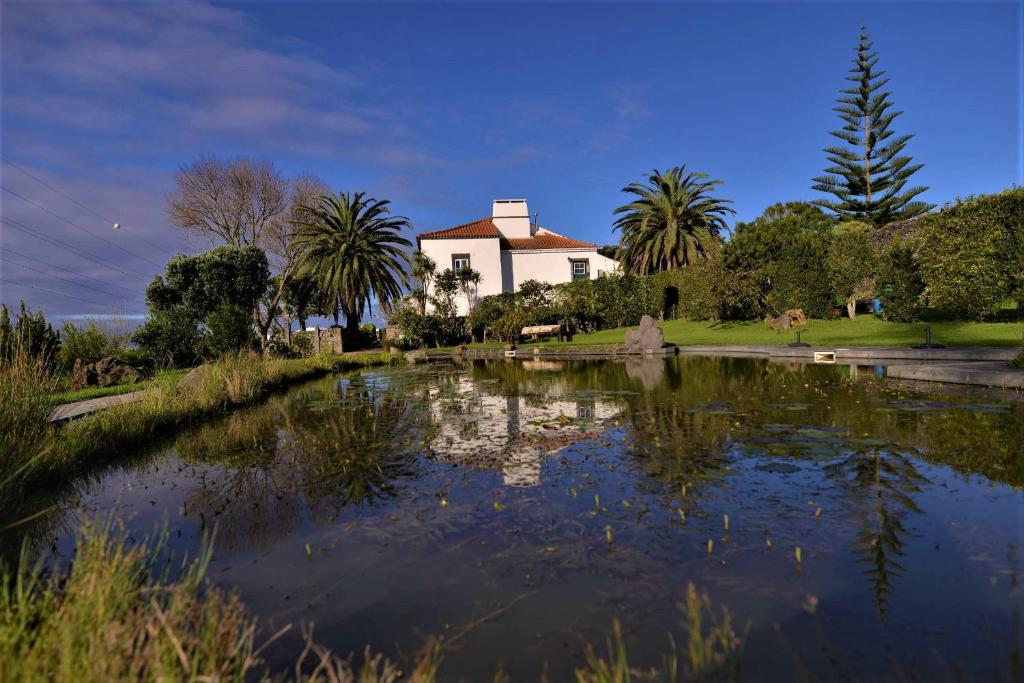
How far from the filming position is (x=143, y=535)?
4.66 meters

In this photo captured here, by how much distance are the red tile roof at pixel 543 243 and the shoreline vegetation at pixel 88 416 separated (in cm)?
2883

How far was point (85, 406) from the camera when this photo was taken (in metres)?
10.4

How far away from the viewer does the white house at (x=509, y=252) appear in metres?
39.1

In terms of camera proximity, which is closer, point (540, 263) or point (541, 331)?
point (541, 331)

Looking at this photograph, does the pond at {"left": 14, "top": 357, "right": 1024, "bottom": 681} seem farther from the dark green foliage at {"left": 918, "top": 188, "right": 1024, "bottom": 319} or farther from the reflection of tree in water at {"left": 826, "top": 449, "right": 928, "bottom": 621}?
the dark green foliage at {"left": 918, "top": 188, "right": 1024, "bottom": 319}

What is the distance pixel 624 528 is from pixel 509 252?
37.9 metres

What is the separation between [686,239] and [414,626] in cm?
3358

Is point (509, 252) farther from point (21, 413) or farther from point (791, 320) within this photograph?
point (21, 413)

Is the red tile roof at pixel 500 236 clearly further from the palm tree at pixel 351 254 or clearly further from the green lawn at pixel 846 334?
the green lawn at pixel 846 334

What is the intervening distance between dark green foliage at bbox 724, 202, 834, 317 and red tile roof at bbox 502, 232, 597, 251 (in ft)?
53.5

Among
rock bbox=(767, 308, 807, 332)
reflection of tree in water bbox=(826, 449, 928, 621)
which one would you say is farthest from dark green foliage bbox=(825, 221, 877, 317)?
reflection of tree in water bbox=(826, 449, 928, 621)

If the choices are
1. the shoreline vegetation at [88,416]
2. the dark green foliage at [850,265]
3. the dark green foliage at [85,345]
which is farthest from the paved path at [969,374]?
the dark green foliage at [85,345]

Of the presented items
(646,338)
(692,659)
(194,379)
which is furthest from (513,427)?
(646,338)

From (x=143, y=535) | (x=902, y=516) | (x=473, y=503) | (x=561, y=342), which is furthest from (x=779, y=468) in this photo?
(x=561, y=342)
